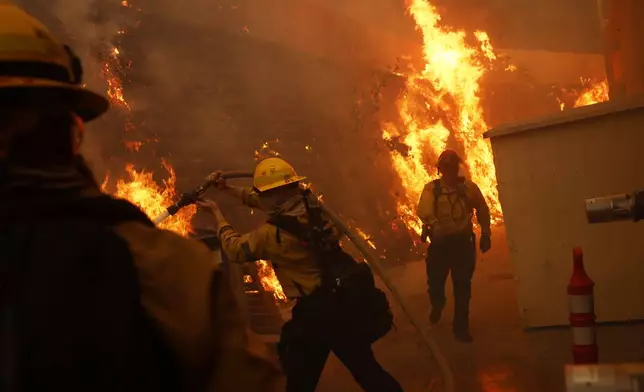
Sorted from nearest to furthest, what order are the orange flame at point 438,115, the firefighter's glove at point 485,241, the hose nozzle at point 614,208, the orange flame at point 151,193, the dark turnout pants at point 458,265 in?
the hose nozzle at point 614,208, the dark turnout pants at point 458,265, the firefighter's glove at point 485,241, the orange flame at point 151,193, the orange flame at point 438,115

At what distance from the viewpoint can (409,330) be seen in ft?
23.0

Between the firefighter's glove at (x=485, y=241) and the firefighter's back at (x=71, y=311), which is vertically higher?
the firefighter's back at (x=71, y=311)

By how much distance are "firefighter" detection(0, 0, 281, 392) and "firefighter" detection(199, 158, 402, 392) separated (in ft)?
7.84

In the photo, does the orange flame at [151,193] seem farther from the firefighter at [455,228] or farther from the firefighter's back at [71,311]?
the firefighter's back at [71,311]

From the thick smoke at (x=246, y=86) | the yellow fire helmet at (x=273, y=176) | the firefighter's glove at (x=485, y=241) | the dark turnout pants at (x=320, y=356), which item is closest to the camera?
the dark turnout pants at (x=320, y=356)

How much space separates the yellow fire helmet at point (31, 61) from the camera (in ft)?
3.60

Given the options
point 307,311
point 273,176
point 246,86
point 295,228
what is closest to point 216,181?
point 273,176

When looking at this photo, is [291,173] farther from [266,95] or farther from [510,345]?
[266,95]

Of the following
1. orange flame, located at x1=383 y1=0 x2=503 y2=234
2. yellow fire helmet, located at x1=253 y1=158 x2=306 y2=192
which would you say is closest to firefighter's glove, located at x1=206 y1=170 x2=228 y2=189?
yellow fire helmet, located at x1=253 y1=158 x2=306 y2=192

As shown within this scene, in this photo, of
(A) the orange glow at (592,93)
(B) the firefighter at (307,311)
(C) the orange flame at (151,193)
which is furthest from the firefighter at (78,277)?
(A) the orange glow at (592,93)

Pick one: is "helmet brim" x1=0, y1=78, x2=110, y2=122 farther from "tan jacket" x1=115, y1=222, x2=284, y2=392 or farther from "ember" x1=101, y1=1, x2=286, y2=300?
"ember" x1=101, y1=1, x2=286, y2=300

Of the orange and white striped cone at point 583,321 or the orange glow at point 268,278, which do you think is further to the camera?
the orange glow at point 268,278

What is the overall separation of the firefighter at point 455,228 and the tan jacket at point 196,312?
16.9 feet

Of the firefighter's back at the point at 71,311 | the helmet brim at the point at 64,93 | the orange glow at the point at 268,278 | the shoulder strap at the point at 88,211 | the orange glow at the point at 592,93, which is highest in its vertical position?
the helmet brim at the point at 64,93
